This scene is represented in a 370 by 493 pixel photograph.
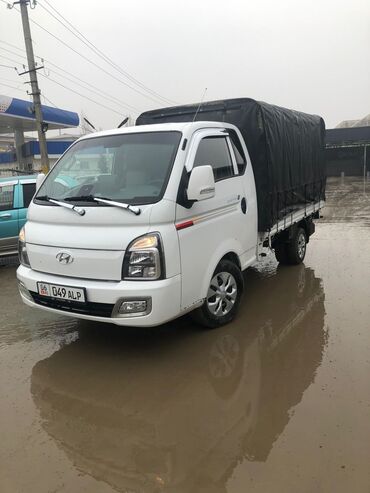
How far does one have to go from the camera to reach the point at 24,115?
17.4 m

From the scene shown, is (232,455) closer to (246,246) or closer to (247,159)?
Answer: (246,246)

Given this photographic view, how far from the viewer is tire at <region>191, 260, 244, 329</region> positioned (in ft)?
14.3

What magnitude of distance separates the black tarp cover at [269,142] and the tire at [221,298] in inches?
39.7

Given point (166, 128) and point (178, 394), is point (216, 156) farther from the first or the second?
point (178, 394)

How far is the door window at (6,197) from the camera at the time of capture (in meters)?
7.90

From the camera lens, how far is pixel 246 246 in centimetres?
500

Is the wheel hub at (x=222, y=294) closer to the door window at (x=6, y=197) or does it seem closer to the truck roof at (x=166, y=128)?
the truck roof at (x=166, y=128)

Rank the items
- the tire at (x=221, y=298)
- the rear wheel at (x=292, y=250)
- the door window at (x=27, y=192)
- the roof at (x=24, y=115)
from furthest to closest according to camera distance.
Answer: the roof at (x=24, y=115) < the door window at (x=27, y=192) < the rear wheel at (x=292, y=250) < the tire at (x=221, y=298)

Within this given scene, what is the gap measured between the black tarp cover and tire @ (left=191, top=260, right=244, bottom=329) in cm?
101

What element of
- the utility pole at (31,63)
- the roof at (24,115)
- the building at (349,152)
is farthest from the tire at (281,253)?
the building at (349,152)

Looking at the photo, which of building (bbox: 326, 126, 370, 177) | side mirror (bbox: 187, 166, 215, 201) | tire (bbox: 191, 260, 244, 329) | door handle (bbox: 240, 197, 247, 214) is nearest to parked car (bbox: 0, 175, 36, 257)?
door handle (bbox: 240, 197, 247, 214)

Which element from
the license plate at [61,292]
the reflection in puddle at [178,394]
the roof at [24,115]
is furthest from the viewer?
the roof at [24,115]

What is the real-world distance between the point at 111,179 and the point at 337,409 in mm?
2768

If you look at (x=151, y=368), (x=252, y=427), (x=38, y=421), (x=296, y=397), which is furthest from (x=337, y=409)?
(x=38, y=421)
